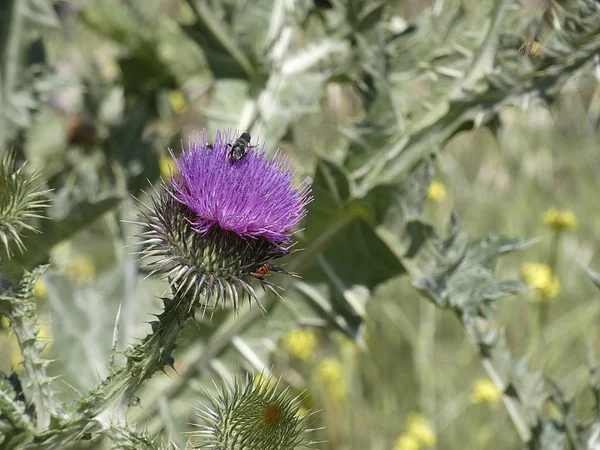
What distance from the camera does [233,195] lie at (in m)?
1.74

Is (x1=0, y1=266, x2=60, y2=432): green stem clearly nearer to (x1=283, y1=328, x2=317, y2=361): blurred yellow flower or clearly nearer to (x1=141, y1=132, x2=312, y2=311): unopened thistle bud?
(x1=141, y1=132, x2=312, y2=311): unopened thistle bud

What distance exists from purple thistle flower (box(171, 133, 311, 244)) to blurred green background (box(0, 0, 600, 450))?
216 millimetres

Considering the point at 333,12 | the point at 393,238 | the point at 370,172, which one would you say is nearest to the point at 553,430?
the point at 393,238

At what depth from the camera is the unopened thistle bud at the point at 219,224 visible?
→ 173 cm

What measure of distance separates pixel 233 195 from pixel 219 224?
3.4 inches

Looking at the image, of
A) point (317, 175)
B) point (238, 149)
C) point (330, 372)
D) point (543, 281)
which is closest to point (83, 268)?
point (330, 372)

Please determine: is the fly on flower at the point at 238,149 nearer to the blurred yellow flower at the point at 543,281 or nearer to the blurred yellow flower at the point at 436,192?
the blurred yellow flower at the point at 543,281

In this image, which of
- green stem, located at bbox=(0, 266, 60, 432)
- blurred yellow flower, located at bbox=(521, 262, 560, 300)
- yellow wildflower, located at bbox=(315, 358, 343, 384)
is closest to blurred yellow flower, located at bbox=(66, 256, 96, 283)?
yellow wildflower, located at bbox=(315, 358, 343, 384)

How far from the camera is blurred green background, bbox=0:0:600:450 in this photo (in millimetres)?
2770

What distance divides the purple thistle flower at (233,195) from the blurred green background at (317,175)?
22cm

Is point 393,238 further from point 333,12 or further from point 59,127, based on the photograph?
point 59,127

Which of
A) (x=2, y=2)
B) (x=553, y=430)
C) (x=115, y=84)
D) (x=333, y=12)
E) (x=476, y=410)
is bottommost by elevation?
(x=476, y=410)

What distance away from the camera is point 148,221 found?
186cm

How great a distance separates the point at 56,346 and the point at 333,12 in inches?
79.7
